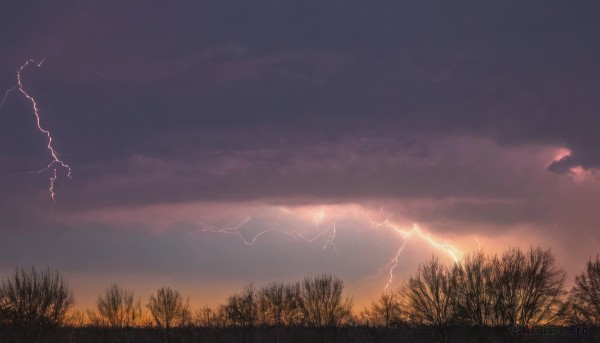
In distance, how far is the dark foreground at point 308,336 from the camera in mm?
32125

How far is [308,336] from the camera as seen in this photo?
232ft

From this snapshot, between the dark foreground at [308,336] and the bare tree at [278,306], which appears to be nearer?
the dark foreground at [308,336]

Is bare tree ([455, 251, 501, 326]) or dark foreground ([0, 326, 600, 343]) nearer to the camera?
dark foreground ([0, 326, 600, 343])

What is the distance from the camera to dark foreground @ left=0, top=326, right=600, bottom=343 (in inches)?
1265

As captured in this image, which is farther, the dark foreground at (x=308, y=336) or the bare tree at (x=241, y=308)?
the bare tree at (x=241, y=308)

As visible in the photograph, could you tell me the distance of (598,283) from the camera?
62.0 m

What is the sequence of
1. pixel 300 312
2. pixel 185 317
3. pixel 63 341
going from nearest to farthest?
pixel 63 341 < pixel 185 317 < pixel 300 312

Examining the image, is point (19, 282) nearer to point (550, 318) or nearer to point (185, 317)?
point (550, 318)

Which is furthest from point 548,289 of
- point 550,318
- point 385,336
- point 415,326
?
point 385,336

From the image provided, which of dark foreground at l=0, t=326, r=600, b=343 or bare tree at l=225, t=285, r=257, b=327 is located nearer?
dark foreground at l=0, t=326, r=600, b=343

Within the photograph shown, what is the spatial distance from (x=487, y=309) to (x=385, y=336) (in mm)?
18373

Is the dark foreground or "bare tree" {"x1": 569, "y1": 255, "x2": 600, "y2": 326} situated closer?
the dark foreground

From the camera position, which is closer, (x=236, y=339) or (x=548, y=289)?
(x=548, y=289)

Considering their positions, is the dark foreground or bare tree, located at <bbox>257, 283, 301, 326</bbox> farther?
bare tree, located at <bbox>257, 283, 301, 326</bbox>
